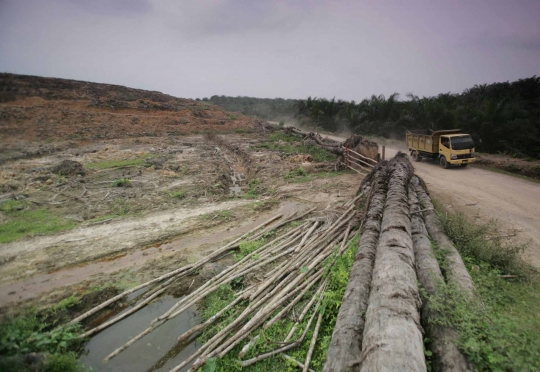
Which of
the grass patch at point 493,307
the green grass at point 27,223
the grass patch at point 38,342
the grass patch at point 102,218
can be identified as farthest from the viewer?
the grass patch at point 102,218

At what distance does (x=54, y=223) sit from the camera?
880cm

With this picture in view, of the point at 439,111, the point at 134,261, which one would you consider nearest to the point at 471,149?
the point at 439,111

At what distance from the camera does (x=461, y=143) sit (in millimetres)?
13453

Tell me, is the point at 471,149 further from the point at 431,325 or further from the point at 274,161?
the point at 431,325

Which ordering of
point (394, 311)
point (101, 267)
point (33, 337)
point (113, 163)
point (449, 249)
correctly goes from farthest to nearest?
point (113, 163) → point (101, 267) → point (449, 249) → point (33, 337) → point (394, 311)

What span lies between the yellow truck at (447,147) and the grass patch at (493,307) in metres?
8.51

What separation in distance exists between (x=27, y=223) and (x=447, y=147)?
17.4 m

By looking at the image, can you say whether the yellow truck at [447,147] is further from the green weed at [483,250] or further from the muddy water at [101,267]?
the muddy water at [101,267]

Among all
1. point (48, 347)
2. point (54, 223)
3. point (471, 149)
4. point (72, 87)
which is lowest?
point (48, 347)

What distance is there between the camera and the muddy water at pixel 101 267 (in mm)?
5883

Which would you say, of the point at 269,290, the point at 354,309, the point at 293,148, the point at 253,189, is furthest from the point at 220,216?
the point at 293,148

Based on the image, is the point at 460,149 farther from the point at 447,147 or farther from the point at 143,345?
the point at 143,345

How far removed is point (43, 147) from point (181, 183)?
14653mm

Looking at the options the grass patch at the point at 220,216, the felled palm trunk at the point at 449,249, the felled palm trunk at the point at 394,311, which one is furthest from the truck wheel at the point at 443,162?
the grass patch at the point at 220,216
